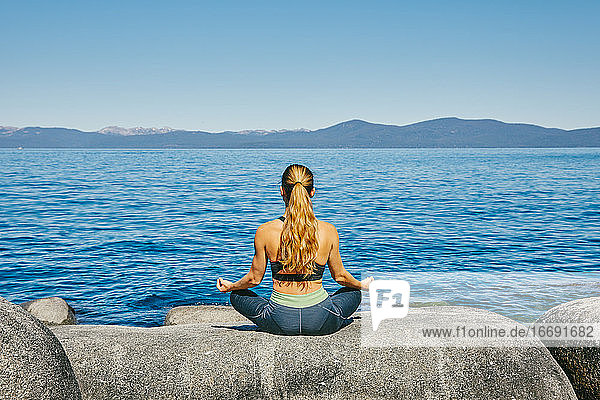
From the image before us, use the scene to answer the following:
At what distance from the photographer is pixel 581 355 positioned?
6227mm

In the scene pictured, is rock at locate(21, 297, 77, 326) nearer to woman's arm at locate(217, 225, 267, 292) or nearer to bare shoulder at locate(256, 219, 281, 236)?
woman's arm at locate(217, 225, 267, 292)

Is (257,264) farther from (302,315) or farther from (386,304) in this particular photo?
(386,304)

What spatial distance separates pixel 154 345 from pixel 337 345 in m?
1.85

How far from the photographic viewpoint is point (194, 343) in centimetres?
625

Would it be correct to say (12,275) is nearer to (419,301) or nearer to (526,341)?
(419,301)

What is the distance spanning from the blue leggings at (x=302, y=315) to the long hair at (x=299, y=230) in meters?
0.41

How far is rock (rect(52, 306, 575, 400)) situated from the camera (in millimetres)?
5918

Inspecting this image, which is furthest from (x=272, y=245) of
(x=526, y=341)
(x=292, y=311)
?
(x=526, y=341)

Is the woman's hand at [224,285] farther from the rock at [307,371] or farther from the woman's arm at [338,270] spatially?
the woman's arm at [338,270]

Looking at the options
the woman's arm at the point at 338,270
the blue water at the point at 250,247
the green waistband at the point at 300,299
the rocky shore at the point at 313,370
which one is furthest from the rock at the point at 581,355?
the blue water at the point at 250,247

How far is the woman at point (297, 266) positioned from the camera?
246 inches

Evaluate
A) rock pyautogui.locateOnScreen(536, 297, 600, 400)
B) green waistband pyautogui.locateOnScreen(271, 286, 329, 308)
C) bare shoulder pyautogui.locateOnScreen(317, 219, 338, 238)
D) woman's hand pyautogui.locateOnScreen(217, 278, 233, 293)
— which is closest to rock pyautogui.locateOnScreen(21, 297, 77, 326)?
woman's hand pyautogui.locateOnScreen(217, 278, 233, 293)

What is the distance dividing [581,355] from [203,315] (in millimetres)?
6182

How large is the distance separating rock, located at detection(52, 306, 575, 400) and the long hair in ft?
2.56
